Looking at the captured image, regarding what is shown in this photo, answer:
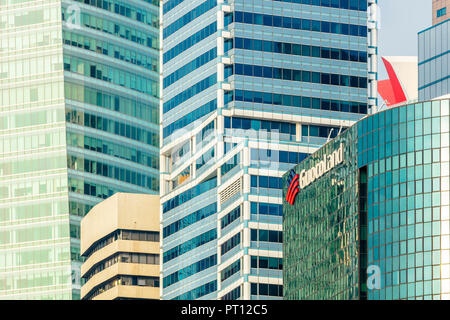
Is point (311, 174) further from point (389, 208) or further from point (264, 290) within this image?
point (264, 290)

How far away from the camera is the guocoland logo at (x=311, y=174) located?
159 metres

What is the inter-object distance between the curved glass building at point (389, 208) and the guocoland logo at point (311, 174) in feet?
0.70

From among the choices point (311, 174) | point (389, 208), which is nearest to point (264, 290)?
point (311, 174)

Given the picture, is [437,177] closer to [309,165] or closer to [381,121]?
[381,121]

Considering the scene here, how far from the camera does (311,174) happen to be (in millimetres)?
168625

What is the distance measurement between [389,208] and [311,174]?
2477 centimetres

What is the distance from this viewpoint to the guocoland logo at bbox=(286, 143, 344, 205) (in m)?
159

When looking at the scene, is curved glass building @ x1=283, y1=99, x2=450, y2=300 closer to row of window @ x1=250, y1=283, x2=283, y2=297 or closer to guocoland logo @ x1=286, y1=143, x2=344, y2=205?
guocoland logo @ x1=286, y1=143, x2=344, y2=205

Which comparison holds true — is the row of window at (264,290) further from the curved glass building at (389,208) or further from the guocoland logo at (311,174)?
the curved glass building at (389,208)

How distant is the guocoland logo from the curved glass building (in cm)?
21

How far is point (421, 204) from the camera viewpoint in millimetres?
142250

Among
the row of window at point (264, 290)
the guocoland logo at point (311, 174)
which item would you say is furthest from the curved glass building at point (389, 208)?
the row of window at point (264, 290)

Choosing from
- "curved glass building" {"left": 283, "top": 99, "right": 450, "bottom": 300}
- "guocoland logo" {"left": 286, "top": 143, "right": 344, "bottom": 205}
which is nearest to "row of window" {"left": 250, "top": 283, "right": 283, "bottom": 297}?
"guocoland logo" {"left": 286, "top": 143, "right": 344, "bottom": 205}
